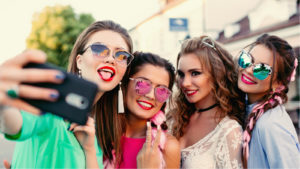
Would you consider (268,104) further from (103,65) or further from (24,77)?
(24,77)

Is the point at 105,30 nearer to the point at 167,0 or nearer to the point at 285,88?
the point at 285,88

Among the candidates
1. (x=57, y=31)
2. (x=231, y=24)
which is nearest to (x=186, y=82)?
(x=231, y=24)

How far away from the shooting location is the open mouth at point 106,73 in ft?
6.11

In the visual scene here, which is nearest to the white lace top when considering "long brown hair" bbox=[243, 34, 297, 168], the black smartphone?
"long brown hair" bbox=[243, 34, 297, 168]

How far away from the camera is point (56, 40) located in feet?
94.5

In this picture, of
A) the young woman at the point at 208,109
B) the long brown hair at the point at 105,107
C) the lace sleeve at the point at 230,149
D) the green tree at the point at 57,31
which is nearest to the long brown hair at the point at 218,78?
the young woman at the point at 208,109

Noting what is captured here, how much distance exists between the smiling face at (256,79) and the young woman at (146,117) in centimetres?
71

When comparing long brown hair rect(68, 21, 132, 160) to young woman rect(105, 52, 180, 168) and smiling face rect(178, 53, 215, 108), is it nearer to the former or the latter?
young woman rect(105, 52, 180, 168)

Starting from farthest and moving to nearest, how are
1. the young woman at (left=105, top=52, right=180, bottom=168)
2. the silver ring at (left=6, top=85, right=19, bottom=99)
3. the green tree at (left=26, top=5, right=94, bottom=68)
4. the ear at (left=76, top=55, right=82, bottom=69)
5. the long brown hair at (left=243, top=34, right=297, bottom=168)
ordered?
the green tree at (left=26, top=5, right=94, bottom=68) < the long brown hair at (left=243, top=34, right=297, bottom=168) < the young woman at (left=105, top=52, right=180, bottom=168) < the ear at (left=76, top=55, right=82, bottom=69) < the silver ring at (left=6, top=85, right=19, bottom=99)

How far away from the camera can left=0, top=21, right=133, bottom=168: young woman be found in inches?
33.3

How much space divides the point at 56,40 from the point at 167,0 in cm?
1246

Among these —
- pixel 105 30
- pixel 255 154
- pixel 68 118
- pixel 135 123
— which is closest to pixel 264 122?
pixel 255 154

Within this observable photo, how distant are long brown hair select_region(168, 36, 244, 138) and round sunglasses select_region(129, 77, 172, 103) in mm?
578

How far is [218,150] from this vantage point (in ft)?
8.12
